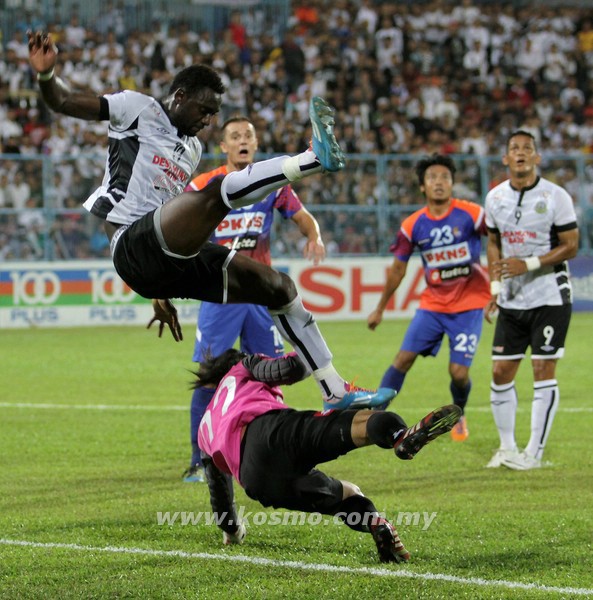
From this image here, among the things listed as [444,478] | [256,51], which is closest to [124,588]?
[444,478]

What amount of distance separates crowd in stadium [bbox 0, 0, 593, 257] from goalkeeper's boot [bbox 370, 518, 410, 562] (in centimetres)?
1663

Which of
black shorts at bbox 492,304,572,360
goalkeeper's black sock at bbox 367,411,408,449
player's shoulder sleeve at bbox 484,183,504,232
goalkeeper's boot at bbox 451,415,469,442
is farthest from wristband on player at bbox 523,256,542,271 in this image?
goalkeeper's black sock at bbox 367,411,408,449

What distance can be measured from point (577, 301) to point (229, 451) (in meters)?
20.0

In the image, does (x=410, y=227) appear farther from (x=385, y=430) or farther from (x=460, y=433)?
(x=385, y=430)

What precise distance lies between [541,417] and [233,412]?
12.7ft

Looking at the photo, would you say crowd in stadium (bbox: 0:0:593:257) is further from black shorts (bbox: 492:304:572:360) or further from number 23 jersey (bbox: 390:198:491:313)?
black shorts (bbox: 492:304:572:360)

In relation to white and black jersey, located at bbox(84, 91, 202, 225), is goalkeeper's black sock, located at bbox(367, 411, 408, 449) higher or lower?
lower

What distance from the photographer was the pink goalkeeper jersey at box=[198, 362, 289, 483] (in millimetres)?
5777

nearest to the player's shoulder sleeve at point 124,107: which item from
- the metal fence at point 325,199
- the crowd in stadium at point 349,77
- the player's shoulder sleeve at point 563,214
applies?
the player's shoulder sleeve at point 563,214

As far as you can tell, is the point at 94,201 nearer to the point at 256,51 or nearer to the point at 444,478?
the point at 444,478

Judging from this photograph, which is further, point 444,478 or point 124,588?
point 444,478

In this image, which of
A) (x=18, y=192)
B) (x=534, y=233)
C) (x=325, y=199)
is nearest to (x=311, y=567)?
(x=534, y=233)

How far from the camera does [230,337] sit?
28.5 ft

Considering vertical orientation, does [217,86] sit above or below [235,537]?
above
